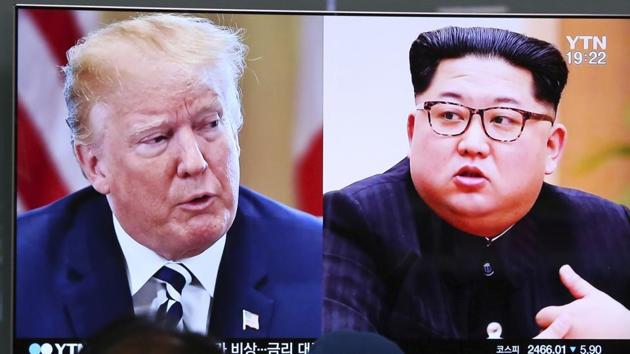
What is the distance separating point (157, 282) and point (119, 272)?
0.18 m

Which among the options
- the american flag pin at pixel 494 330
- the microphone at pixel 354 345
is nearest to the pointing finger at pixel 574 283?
the american flag pin at pixel 494 330

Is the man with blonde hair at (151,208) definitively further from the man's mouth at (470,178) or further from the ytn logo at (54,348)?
the man's mouth at (470,178)

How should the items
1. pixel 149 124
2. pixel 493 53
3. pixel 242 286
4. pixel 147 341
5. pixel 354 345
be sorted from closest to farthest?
pixel 147 341 < pixel 354 345 < pixel 149 124 < pixel 242 286 < pixel 493 53

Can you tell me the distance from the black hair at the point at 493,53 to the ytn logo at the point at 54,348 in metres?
1.95

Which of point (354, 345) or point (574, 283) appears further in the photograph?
point (574, 283)

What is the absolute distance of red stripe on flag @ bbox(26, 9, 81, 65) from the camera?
4.60m

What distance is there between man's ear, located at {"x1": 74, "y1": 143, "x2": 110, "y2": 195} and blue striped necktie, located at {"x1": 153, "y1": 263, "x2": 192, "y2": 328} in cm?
44

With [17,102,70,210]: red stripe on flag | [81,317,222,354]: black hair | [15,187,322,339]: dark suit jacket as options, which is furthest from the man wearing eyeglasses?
[81,317,222,354]: black hair

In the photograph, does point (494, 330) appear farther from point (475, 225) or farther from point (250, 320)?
point (250, 320)

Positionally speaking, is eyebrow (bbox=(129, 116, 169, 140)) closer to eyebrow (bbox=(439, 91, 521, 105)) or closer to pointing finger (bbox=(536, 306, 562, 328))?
eyebrow (bbox=(439, 91, 521, 105))

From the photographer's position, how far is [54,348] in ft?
15.0

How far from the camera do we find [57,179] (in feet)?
15.0

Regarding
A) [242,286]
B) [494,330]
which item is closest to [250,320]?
[242,286]

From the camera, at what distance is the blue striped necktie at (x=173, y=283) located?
15.0 feet
